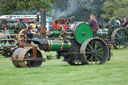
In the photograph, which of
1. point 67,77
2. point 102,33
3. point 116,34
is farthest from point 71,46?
point 116,34

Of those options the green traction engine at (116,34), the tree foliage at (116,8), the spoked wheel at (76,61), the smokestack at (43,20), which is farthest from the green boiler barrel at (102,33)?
the tree foliage at (116,8)

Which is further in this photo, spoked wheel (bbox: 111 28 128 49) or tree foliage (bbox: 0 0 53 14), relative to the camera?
tree foliage (bbox: 0 0 53 14)

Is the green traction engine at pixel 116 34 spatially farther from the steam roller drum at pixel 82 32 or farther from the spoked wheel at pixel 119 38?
the steam roller drum at pixel 82 32

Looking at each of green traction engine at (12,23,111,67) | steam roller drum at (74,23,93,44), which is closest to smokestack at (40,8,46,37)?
green traction engine at (12,23,111,67)

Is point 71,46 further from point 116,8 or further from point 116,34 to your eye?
point 116,8

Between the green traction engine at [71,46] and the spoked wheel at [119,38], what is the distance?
30.0ft

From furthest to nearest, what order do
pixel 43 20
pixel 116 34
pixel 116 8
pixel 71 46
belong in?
pixel 116 8, pixel 116 34, pixel 71 46, pixel 43 20

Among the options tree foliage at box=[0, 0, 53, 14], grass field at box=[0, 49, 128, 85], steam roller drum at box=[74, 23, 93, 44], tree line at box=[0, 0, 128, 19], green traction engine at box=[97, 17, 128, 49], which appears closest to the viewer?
grass field at box=[0, 49, 128, 85]

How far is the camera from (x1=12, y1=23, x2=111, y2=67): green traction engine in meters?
11.5

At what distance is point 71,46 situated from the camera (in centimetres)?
1201

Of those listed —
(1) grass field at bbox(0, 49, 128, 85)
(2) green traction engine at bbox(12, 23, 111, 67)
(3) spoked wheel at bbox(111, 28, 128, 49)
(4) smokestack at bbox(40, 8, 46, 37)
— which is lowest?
(3) spoked wheel at bbox(111, 28, 128, 49)

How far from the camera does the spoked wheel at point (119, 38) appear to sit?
70.6ft

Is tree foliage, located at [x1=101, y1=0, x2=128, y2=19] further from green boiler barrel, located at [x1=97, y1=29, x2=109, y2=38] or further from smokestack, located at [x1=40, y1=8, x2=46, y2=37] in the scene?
smokestack, located at [x1=40, y1=8, x2=46, y2=37]

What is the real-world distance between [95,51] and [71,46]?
2.29 ft
